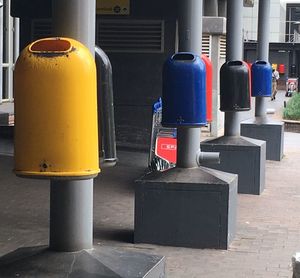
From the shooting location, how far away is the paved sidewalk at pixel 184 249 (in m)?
6.05

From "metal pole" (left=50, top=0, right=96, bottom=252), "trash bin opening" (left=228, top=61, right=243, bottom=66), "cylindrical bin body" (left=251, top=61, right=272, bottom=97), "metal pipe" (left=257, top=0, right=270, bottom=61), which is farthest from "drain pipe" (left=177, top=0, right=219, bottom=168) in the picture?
"metal pipe" (left=257, top=0, right=270, bottom=61)

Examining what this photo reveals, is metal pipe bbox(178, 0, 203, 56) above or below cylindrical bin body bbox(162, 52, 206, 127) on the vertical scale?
above

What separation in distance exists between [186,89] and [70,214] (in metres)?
2.91

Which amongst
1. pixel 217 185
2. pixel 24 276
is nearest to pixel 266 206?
pixel 217 185

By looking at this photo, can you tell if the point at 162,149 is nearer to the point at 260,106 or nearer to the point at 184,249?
the point at 184,249

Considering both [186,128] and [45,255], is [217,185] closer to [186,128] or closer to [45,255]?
[186,128]

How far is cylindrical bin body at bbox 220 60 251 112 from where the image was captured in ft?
29.7

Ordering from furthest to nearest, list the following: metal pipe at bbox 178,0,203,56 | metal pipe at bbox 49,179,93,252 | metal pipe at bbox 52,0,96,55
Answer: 1. metal pipe at bbox 178,0,203,56
2. metal pipe at bbox 49,179,93,252
3. metal pipe at bbox 52,0,96,55

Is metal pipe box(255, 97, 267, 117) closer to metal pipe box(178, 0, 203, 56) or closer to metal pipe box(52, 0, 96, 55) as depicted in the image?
metal pipe box(178, 0, 203, 56)

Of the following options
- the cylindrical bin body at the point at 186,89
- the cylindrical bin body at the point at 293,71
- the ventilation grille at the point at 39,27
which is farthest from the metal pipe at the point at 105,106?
the cylindrical bin body at the point at 293,71

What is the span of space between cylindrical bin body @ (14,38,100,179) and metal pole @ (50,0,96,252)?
0.49m

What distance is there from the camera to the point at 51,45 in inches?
122

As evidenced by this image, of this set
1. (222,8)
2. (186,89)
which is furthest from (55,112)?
(222,8)

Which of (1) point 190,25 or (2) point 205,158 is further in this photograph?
(2) point 205,158
